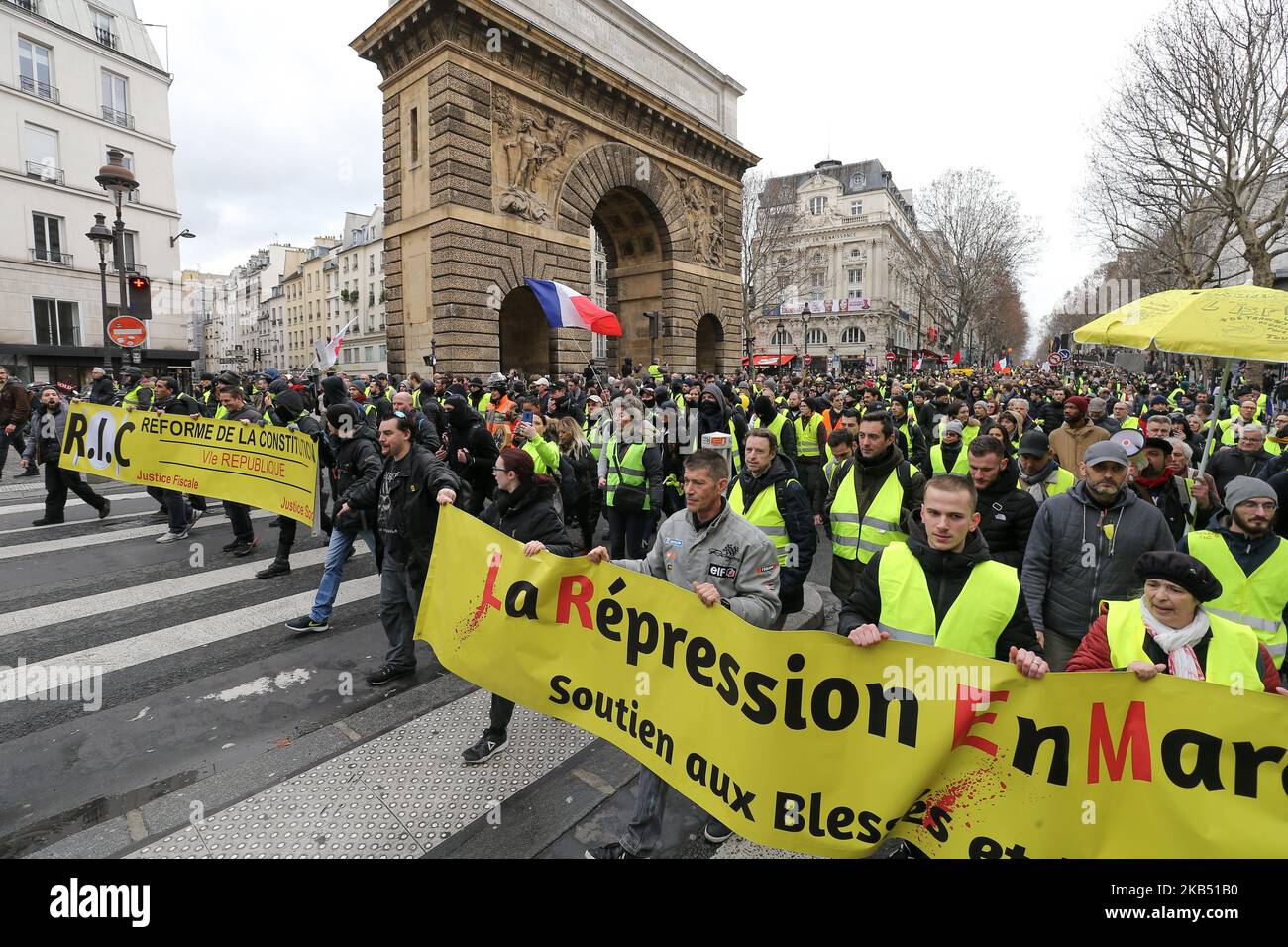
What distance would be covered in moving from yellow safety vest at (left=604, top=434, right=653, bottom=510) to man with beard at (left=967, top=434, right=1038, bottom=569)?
2.95 meters

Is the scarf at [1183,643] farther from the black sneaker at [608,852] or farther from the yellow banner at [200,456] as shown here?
the yellow banner at [200,456]

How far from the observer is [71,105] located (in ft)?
105

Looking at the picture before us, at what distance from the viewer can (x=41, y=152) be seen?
102 ft

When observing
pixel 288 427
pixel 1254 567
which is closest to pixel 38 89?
pixel 288 427

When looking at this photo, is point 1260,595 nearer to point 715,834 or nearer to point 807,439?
point 715,834

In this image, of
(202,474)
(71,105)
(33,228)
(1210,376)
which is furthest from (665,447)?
(71,105)

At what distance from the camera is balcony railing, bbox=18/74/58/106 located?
3038 cm

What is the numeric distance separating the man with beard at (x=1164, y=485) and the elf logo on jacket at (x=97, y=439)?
10295mm

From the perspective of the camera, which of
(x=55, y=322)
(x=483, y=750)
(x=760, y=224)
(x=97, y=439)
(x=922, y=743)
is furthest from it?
(x=760, y=224)

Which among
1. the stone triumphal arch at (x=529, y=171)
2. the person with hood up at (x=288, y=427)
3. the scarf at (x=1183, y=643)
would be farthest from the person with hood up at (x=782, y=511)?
the stone triumphal arch at (x=529, y=171)

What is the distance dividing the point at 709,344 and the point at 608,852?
31.8 meters

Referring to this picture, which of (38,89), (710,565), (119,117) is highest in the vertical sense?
(119,117)

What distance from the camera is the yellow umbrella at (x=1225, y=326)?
4.51m
